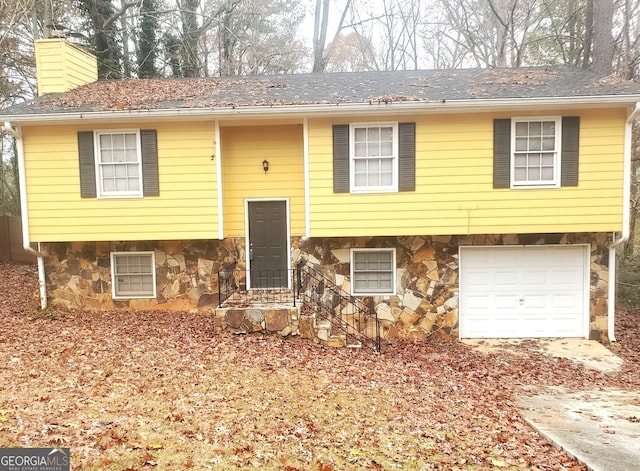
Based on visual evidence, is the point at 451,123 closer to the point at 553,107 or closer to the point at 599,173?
the point at 553,107

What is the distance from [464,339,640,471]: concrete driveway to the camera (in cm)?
410

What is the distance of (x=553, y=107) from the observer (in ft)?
27.8

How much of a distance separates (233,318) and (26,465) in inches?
180

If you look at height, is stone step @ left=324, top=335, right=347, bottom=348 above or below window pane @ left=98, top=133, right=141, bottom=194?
below

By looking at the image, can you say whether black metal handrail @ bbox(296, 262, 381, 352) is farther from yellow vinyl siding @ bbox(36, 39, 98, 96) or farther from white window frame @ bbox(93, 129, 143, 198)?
yellow vinyl siding @ bbox(36, 39, 98, 96)

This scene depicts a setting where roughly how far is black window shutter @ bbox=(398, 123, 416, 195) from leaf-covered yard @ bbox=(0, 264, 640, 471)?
3.52 m

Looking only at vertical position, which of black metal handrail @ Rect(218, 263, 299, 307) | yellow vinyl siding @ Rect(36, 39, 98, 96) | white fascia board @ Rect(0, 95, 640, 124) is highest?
yellow vinyl siding @ Rect(36, 39, 98, 96)

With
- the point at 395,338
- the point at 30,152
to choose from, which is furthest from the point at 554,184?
the point at 30,152

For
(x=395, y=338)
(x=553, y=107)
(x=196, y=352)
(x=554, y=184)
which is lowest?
(x=395, y=338)

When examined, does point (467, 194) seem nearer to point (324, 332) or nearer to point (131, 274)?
point (324, 332)

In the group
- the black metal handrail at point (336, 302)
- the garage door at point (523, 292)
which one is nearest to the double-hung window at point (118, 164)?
the black metal handrail at point (336, 302)

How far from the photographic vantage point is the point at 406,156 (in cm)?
891

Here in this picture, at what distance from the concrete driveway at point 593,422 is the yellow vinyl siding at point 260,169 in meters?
5.98

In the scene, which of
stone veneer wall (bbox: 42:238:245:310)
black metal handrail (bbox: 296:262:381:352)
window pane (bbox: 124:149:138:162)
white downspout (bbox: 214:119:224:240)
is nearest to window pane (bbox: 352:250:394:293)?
black metal handrail (bbox: 296:262:381:352)
